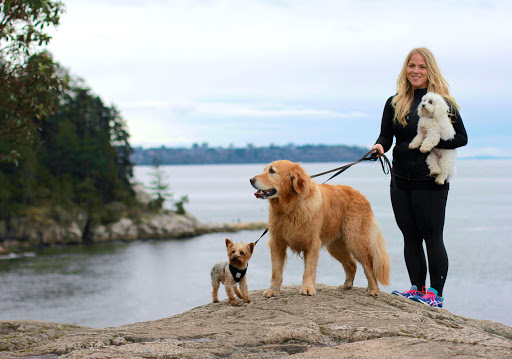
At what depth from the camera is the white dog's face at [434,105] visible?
242 inches

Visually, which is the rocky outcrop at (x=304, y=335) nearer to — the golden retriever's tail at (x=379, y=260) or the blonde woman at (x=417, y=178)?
the golden retriever's tail at (x=379, y=260)

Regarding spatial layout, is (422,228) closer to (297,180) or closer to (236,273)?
(297,180)

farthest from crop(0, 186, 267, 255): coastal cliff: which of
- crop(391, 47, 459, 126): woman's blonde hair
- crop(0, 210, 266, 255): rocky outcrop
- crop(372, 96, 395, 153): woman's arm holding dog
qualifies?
crop(391, 47, 459, 126): woman's blonde hair

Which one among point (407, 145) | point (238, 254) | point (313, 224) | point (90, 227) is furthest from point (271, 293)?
point (90, 227)

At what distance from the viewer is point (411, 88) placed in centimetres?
668

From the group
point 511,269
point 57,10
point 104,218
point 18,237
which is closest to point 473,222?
point 511,269

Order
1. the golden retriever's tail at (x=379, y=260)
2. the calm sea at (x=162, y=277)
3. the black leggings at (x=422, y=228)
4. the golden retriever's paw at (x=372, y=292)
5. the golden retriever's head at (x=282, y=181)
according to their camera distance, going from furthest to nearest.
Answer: the calm sea at (x=162, y=277), the golden retriever's tail at (x=379, y=260), the golden retriever's paw at (x=372, y=292), the black leggings at (x=422, y=228), the golden retriever's head at (x=282, y=181)

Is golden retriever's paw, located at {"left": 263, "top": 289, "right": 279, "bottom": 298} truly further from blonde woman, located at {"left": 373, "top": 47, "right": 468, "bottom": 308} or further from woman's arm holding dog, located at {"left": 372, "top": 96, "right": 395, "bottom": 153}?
woman's arm holding dog, located at {"left": 372, "top": 96, "right": 395, "bottom": 153}

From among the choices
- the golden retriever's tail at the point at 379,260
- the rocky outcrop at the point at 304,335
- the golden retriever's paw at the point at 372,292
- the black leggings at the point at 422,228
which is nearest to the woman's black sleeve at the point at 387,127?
the black leggings at the point at 422,228

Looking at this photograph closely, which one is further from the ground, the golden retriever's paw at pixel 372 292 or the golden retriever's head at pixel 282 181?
the golden retriever's head at pixel 282 181

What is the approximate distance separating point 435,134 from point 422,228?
1.14 metres

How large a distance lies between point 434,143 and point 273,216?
2030 mm

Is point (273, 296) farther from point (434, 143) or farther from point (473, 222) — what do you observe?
point (473, 222)

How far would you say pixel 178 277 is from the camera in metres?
52.4
